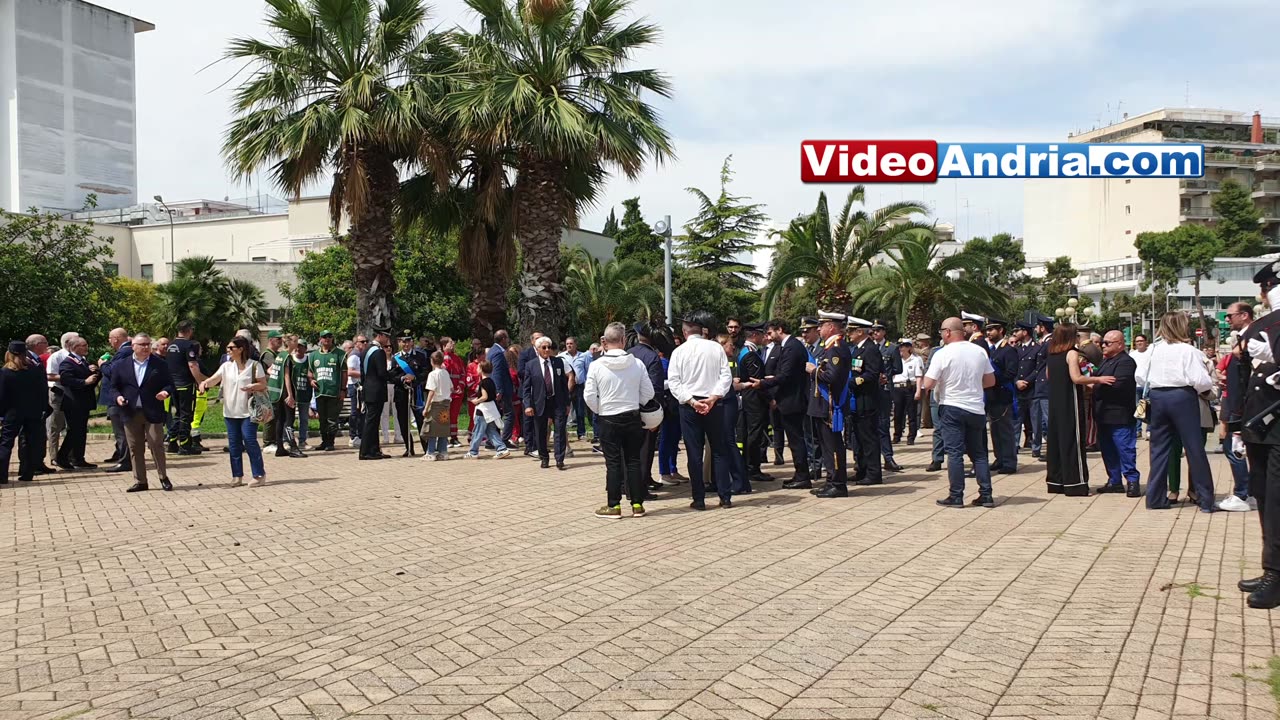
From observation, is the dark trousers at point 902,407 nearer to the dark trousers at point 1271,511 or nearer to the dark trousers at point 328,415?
the dark trousers at point 328,415

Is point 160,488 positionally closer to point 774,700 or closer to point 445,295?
point 774,700

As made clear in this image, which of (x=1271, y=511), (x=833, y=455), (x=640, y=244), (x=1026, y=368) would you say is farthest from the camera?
(x=640, y=244)

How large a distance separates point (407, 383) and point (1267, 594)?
41.2 ft

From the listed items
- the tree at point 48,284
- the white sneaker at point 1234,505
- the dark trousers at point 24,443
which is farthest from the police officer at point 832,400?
the tree at point 48,284

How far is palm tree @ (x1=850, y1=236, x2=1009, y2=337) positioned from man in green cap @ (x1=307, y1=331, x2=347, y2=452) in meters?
14.7

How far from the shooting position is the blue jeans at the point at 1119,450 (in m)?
10.7

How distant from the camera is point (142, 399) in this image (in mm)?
11602

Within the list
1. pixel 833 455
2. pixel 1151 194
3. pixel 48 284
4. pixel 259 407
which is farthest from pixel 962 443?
pixel 1151 194

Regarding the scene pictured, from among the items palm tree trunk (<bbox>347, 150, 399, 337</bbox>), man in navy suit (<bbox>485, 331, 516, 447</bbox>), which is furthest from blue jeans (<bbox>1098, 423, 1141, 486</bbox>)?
palm tree trunk (<bbox>347, 150, 399, 337</bbox>)

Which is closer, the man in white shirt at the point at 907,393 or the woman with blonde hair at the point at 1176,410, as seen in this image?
the woman with blonde hair at the point at 1176,410

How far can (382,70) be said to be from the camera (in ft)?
63.6

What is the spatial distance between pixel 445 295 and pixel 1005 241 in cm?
6007

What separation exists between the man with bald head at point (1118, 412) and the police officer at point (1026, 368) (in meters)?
2.93

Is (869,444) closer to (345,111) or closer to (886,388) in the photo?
(886,388)
